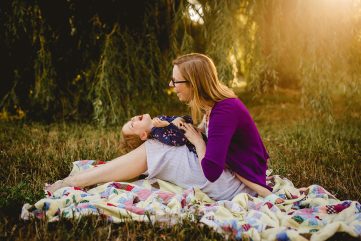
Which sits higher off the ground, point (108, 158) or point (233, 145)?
point (233, 145)

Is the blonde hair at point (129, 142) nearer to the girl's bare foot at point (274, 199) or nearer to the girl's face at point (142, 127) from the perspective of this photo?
the girl's face at point (142, 127)

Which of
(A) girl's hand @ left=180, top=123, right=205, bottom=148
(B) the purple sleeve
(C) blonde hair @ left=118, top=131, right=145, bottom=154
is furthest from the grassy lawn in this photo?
(A) girl's hand @ left=180, top=123, right=205, bottom=148

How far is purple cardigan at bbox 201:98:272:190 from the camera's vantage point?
2588mm

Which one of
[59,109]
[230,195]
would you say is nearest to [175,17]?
[59,109]

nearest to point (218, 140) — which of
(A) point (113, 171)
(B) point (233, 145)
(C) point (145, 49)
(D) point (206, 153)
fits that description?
(D) point (206, 153)

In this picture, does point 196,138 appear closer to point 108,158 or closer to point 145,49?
point 108,158

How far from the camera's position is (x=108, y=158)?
3932mm

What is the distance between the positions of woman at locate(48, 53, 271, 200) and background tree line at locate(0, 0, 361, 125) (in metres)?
1.97

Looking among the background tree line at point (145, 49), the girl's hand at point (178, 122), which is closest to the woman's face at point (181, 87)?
the girl's hand at point (178, 122)

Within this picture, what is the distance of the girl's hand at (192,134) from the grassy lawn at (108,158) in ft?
2.28

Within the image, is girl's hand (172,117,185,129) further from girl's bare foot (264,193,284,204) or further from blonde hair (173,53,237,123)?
girl's bare foot (264,193,284,204)

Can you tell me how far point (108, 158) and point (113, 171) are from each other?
995 millimetres

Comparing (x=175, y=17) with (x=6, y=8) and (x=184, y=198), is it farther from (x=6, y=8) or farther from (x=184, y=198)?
(x=184, y=198)

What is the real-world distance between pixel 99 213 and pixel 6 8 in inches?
144
